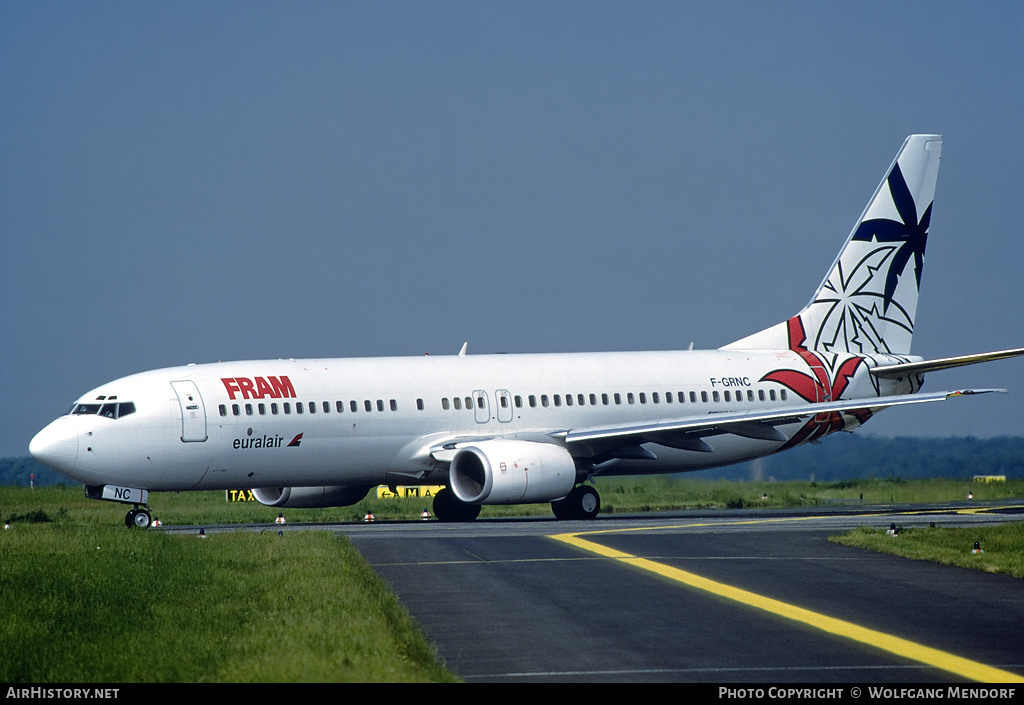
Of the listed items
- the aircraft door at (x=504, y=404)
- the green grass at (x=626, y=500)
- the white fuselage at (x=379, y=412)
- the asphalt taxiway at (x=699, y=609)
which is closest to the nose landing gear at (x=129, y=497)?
the white fuselage at (x=379, y=412)

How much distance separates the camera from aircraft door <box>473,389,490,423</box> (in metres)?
33.5

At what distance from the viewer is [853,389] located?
38312 mm

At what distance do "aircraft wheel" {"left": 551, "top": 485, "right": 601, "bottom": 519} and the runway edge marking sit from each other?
43.7 feet

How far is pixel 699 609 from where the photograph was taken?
1445cm

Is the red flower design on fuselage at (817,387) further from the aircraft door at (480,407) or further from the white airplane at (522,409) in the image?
the aircraft door at (480,407)

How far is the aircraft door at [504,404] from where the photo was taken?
111ft

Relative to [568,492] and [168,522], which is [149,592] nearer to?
[568,492]

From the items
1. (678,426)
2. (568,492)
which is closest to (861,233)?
(678,426)

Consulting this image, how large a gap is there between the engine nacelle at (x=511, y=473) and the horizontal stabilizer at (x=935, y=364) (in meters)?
11.0

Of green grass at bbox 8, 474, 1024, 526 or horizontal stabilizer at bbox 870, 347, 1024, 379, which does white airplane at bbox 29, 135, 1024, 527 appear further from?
green grass at bbox 8, 474, 1024, 526

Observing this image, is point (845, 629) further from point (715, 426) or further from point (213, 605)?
point (715, 426)

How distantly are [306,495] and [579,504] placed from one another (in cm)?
707

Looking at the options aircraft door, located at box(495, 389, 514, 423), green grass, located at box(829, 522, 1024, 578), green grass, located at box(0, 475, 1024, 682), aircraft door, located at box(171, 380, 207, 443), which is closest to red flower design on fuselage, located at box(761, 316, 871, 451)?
aircraft door, located at box(495, 389, 514, 423)

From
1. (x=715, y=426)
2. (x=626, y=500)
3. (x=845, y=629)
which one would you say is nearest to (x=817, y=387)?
(x=715, y=426)
